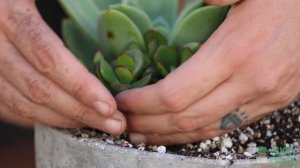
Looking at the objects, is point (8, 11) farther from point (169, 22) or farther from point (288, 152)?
point (288, 152)

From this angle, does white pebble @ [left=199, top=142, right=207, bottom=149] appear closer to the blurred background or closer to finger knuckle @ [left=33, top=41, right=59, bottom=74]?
finger knuckle @ [left=33, top=41, right=59, bottom=74]


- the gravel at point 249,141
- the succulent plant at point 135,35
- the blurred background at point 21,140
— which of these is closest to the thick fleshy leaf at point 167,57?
the succulent plant at point 135,35

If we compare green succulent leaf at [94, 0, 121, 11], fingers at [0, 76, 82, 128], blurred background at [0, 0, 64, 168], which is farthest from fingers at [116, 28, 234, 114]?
blurred background at [0, 0, 64, 168]

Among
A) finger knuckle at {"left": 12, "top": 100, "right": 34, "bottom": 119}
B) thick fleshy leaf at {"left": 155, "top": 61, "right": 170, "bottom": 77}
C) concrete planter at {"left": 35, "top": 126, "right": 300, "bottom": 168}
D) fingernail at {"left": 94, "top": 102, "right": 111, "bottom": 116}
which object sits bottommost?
concrete planter at {"left": 35, "top": 126, "right": 300, "bottom": 168}

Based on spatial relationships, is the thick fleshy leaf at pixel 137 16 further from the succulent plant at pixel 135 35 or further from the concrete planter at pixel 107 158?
the concrete planter at pixel 107 158

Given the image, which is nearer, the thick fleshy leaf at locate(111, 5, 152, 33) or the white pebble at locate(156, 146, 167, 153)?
the white pebble at locate(156, 146, 167, 153)

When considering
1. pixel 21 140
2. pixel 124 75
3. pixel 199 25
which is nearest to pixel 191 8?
pixel 199 25

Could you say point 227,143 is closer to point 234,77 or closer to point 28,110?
point 234,77
